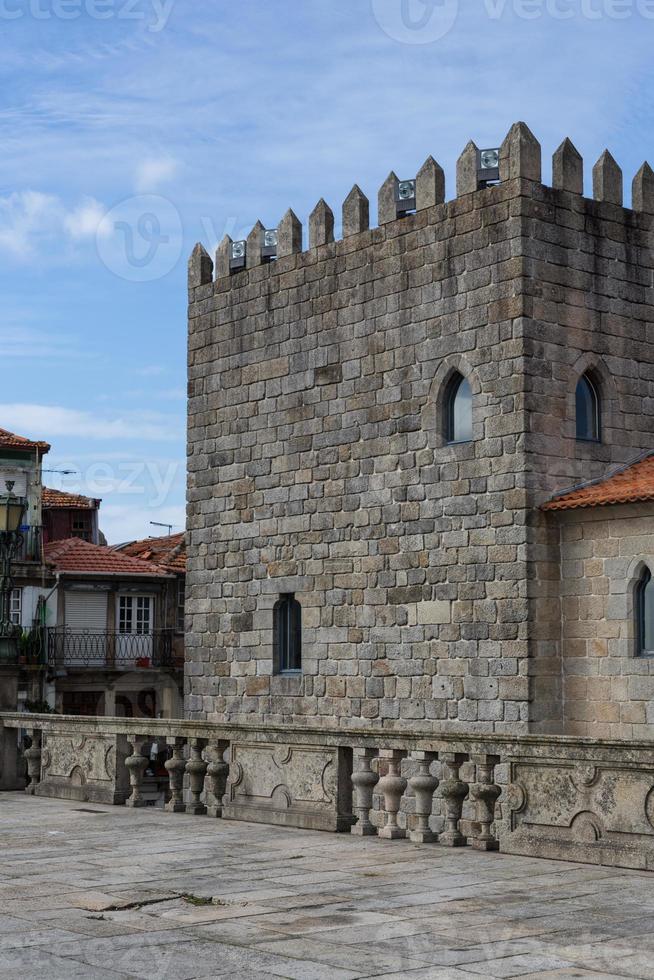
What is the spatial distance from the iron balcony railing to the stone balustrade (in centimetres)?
2288

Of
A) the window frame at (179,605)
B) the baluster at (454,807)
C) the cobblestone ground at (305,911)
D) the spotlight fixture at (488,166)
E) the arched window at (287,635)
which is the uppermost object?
the spotlight fixture at (488,166)

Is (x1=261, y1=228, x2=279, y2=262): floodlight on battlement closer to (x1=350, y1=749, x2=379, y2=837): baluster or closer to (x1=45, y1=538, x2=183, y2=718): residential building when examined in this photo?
(x1=350, y1=749, x2=379, y2=837): baluster

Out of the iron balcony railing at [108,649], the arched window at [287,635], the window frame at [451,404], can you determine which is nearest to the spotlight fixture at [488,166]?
the window frame at [451,404]

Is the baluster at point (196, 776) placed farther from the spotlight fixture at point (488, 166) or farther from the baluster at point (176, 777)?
the spotlight fixture at point (488, 166)

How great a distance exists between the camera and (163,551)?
43375 millimetres

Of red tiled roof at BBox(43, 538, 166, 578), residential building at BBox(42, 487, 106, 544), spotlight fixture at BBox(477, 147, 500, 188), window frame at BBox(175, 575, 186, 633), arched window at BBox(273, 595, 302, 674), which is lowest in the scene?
arched window at BBox(273, 595, 302, 674)

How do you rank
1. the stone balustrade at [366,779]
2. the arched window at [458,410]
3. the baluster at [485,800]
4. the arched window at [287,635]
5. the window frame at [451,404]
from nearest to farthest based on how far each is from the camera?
the stone balustrade at [366,779] < the baluster at [485,800] < the arched window at [458,410] < the window frame at [451,404] < the arched window at [287,635]

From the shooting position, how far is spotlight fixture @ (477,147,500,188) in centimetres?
1639

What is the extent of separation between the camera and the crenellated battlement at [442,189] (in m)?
16.2

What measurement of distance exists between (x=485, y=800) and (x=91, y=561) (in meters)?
30.0

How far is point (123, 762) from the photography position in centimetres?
1333

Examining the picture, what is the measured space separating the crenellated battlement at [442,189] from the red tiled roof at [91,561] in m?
19.4

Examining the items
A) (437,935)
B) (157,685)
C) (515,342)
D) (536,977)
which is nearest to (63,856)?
(437,935)

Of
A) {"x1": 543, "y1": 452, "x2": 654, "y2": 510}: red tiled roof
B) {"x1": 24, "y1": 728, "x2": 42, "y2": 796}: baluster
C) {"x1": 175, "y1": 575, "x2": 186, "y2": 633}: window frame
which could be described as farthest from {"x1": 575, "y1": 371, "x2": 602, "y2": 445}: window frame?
{"x1": 175, "y1": 575, "x2": 186, "y2": 633}: window frame
